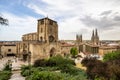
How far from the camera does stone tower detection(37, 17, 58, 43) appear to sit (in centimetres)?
5543

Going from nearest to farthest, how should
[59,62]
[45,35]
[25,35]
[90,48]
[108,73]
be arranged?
1. [108,73]
2. [59,62]
3. [45,35]
4. [25,35]
5. [90,48]

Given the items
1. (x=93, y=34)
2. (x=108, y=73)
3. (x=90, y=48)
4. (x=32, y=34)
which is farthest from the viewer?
(x=93, y=34)

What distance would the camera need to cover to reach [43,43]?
54.2m

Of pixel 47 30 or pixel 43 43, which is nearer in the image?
pixel 43 43

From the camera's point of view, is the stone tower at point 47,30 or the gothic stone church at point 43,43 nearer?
the gothic stone church at point 43,43

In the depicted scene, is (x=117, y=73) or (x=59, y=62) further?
(x=59, y=62)

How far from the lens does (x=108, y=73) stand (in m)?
20.8

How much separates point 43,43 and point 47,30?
12.7ft

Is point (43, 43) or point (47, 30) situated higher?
point (47, 30)

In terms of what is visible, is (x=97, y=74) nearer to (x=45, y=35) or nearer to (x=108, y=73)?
(x=108, y=73)

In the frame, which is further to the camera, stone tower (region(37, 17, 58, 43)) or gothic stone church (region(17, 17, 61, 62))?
stone tower (region(37, 17, 58, 43))

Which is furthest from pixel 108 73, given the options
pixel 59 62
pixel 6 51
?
pixel 6 51

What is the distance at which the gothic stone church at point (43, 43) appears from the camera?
52844 millimetres

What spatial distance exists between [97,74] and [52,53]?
3523cm
